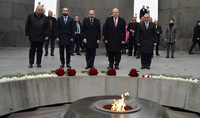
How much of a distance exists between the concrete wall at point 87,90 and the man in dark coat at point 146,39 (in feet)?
8.39

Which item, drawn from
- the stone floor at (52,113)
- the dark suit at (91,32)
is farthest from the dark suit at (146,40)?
the stone floor at (52,113)

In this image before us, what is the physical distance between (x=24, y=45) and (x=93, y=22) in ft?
29.4

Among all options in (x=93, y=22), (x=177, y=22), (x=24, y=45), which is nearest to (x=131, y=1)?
(x=177, y=22)

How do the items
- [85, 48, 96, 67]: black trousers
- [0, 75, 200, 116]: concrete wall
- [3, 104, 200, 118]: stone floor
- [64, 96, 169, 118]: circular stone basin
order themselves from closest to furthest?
[64, 96, 169, 118]: circular stone basin, [3, 104, 200, 118]: stone floor, [0, 75, 200, 116]: concrete wall, [85, 48, 96, 67]: black trousers

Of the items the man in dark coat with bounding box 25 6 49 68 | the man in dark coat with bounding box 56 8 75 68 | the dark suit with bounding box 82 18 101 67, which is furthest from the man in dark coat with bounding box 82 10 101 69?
the man in dark coat with bounding box 25 6 49 68

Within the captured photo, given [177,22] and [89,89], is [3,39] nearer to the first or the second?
[89,89]

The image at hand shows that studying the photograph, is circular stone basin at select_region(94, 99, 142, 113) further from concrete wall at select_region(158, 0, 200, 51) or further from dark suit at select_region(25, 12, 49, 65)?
concrete wall at select_region(158, 0, 200, 51)

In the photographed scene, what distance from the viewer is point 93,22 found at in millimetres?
8891

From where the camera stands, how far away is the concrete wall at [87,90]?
5852mm

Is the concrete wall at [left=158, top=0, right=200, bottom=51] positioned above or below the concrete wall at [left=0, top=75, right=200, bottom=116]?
above

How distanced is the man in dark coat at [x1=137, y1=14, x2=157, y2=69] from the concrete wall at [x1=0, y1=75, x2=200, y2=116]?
256 centimetres

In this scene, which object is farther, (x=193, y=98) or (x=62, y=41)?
(x=62, y=41)

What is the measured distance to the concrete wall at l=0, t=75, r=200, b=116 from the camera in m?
5.85

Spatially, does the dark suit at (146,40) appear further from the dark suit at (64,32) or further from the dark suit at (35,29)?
the dark suit at (35,29)
